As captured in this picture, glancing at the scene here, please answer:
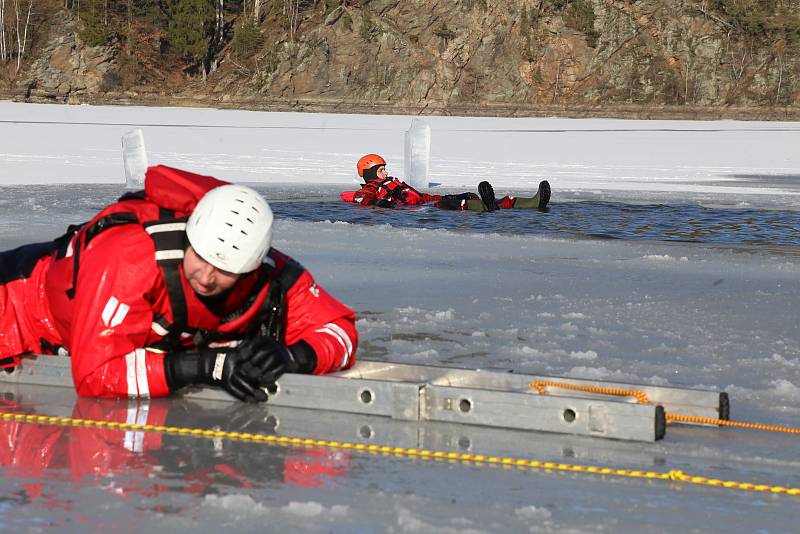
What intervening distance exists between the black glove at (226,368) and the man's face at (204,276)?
0.26 meters

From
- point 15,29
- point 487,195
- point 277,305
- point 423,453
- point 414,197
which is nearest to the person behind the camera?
point 423,453

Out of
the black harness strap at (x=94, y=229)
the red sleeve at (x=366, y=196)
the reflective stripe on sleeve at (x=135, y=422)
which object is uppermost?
the black harness strap at (x=94, y=229)

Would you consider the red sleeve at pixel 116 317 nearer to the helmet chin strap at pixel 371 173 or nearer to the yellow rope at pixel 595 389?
the yellow rope at pixel 595 389

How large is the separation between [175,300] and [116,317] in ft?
0.62

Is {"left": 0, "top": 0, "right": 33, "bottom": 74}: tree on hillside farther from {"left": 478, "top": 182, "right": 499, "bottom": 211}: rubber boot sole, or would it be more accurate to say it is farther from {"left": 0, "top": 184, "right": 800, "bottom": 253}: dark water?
{"left": 478, "top": 182, "right": 499, "bottom": 211}: rubber boot sole

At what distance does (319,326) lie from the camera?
407 centimetres

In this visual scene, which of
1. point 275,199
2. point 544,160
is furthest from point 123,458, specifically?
point 544,160

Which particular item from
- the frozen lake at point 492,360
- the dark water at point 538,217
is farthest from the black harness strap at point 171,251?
the dark water at point 538,217

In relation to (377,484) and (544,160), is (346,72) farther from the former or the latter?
(377,484)

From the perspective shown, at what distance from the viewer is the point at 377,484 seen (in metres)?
3.00

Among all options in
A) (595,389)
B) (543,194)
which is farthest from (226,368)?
(543,194)

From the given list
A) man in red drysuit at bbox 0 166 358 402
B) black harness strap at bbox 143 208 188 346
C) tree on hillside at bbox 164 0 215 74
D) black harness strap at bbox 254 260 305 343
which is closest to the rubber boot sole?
man in red drysuit at bbox 0 166 358 402

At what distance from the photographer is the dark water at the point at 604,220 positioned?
9805mm

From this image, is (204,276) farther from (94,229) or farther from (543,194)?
(543,194)
